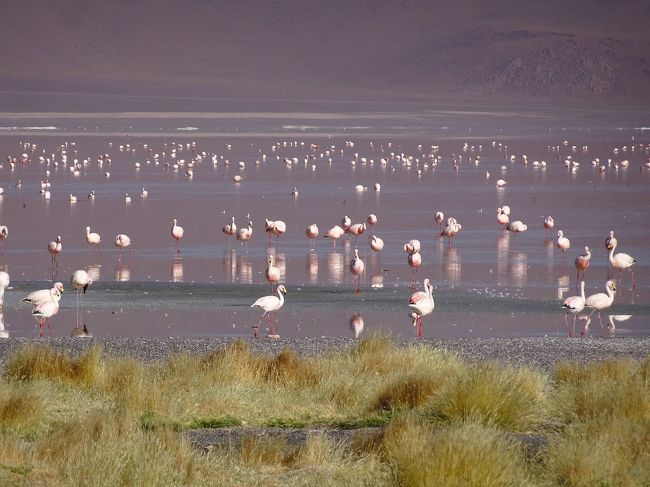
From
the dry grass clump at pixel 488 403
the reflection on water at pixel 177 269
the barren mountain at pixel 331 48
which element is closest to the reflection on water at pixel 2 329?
the reflection on water at pixel 177 269

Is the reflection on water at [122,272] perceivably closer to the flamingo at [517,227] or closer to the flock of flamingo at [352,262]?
the flock of flamingo at [352,262]

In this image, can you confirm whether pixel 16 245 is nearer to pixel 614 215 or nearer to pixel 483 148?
pixel 614 215

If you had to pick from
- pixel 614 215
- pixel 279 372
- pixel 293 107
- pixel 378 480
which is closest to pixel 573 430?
pixel 378 480

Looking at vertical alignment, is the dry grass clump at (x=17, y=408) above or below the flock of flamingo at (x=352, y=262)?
below

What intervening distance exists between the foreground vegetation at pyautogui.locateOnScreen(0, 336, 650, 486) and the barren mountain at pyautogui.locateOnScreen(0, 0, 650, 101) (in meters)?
133

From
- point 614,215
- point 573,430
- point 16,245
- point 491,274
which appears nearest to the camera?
point 573,430

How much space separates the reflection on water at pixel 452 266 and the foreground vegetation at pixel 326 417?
28.9ft

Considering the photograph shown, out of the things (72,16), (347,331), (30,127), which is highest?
(72,16)

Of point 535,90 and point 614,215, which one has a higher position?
point 535,90

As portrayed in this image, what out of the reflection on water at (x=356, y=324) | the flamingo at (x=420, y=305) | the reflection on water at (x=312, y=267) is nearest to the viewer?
the flamingo at (x=420, y=305)

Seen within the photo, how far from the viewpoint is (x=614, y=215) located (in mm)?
34719

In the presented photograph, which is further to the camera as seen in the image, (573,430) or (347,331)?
(347,331)

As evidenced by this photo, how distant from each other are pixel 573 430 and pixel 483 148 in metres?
58.9

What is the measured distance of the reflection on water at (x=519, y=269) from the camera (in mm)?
23059
